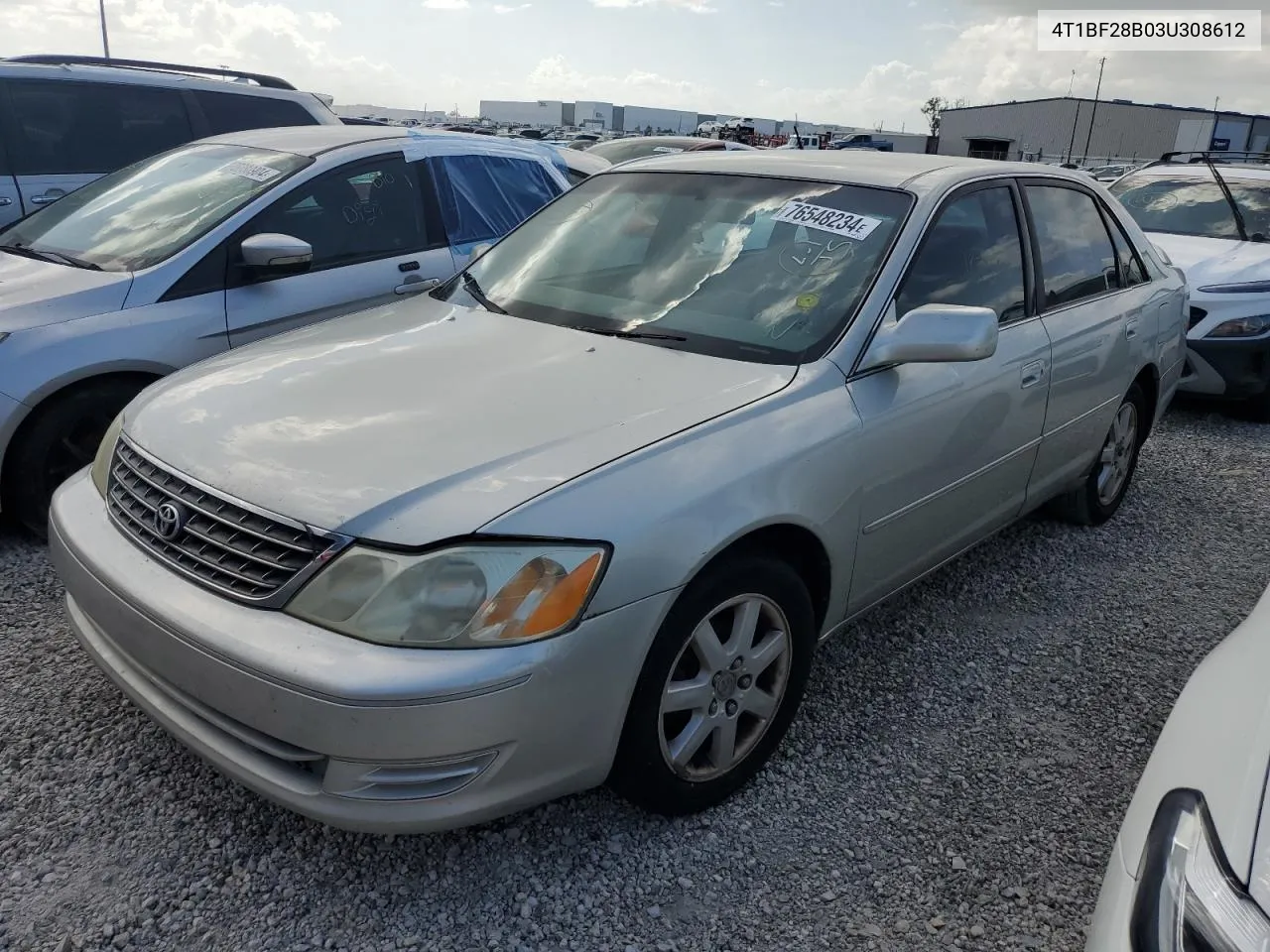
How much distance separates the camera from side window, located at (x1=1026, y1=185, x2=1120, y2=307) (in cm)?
364

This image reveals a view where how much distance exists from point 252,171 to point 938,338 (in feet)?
10.7

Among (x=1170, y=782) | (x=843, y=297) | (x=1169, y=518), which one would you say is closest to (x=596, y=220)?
(x=843, y=297)

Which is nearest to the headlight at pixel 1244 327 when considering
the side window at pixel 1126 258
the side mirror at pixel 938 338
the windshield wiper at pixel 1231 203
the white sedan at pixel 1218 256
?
the white sedan at pixel 1218 256

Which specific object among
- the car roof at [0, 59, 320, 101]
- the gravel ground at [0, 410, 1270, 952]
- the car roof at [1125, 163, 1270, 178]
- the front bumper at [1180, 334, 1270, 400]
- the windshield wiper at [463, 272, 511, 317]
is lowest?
the gravel ground at [0, 410, 1270, 952]

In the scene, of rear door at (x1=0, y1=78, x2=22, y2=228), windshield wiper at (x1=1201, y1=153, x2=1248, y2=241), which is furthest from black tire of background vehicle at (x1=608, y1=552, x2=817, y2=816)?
windshield wiper at (x1=1201, y1=153, x2=1248, y2=241)

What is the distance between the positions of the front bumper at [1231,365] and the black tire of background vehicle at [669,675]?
5.10 metres

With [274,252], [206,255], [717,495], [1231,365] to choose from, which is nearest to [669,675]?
[717,495]

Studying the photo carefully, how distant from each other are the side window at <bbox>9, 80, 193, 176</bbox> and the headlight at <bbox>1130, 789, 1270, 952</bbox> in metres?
6.61

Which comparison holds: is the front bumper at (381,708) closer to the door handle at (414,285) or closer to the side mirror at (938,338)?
the side mirror at (938,338)

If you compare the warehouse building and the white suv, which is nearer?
the white suv

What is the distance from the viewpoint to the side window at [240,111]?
6570 millimetres

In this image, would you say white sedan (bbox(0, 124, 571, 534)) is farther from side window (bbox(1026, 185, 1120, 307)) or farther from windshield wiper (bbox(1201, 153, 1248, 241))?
windshield wiper (bbox(1201, 153, 1248, 241))

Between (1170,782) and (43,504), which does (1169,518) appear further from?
(43,504)

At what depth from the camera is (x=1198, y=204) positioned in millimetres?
7656
